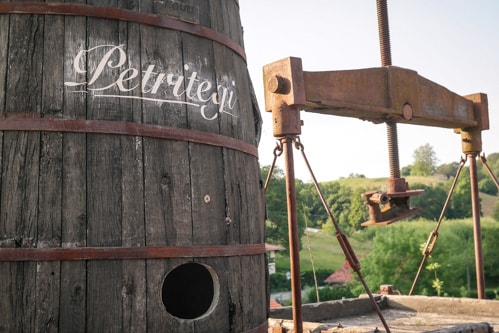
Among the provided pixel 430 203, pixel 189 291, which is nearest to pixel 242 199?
pixel 189 291

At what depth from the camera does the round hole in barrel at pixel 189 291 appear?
4.03 metres

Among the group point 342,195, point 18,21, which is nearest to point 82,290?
point 18,21

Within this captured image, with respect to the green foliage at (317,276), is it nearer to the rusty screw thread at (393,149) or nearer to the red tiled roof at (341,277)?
the red tiled roof at (341,277)

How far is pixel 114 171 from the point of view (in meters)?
3.32

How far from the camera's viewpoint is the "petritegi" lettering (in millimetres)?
3391

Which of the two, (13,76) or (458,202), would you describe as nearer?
(13,76)

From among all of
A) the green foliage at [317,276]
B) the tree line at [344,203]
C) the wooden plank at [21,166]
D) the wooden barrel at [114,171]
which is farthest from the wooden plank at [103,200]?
the green foliage at [317,276]

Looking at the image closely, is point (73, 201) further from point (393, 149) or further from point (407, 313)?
point (407, 313)

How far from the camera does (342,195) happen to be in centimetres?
8825

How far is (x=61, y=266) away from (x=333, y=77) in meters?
3.75

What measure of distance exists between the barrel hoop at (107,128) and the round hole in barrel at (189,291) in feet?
2.89

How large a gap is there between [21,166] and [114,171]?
49 centimetres

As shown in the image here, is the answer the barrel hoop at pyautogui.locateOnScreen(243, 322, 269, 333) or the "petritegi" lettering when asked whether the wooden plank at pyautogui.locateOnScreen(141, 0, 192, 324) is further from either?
the barrel hoop at pyautogui.locateOnScreen(243, 322, 269, 333)

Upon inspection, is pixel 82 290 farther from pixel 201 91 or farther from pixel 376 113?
pixel 376 113
